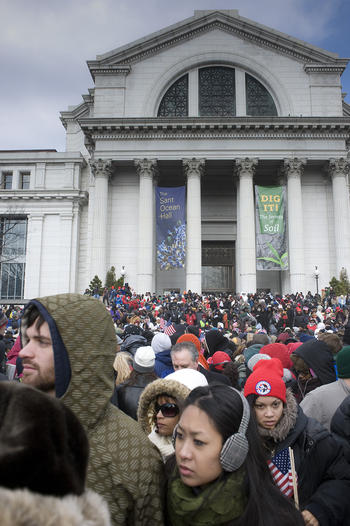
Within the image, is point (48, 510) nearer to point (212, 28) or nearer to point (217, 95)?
point (217, 95)

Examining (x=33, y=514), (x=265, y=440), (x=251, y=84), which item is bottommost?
(x=265, y=440)

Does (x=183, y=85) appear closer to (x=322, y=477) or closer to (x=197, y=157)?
(x=197, y=157)

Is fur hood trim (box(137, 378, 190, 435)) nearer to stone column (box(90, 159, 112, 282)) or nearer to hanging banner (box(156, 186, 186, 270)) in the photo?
hanging banner (box(156, 186, 186, 270))

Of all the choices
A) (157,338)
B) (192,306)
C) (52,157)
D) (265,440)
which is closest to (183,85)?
(52,157)

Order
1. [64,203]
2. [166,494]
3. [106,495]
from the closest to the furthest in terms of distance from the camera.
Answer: [106,495] < [166,494] < [64,203]

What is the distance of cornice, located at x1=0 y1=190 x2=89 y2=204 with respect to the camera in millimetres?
33406

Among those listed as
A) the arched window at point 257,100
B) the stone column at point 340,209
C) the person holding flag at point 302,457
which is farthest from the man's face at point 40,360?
the arched window at point 257,100

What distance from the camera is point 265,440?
298 centimetres

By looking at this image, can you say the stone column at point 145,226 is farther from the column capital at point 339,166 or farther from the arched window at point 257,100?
the column capital at point 339,166

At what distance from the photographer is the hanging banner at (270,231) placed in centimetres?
2675

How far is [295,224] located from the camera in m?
27.9

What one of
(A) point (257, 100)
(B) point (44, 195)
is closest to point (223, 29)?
(A) point (257, 100)

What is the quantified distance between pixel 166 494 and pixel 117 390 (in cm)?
228

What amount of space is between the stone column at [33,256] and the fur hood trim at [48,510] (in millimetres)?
32903
